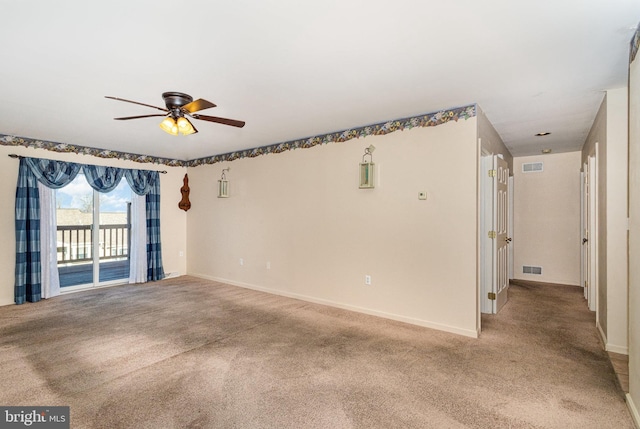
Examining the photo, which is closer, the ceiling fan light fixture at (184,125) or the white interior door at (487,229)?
the ceiling fan light fixture at (184,125)

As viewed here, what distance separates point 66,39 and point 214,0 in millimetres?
1168

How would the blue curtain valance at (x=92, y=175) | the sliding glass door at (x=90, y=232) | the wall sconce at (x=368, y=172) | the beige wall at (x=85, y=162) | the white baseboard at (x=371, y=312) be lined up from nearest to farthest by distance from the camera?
the white baseboard at (x=371, y=312) < the wall sconce at (x=368, y=172) < the beige wall at (x=85, y=162) < the blue curtain valance at (x=92, y=175) < the sliding glass door at (x=90, y=232)

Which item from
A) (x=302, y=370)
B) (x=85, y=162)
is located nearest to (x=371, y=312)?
(x=302, y=370)

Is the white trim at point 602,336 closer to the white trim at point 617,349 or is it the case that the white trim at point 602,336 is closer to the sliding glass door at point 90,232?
the white trim at point 617,349

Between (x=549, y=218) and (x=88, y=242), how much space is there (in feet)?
27.9

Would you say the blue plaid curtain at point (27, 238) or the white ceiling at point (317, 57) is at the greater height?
the white ceiling at point (317, 57)

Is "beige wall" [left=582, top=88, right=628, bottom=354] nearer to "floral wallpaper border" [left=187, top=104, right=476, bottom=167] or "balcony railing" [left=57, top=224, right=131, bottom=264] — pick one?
"floral wallpaper border" [left=187, top=104, right=476, bottom=167]

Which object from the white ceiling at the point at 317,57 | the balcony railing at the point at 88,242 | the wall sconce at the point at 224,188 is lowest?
the balcony railing at the point at 88,242

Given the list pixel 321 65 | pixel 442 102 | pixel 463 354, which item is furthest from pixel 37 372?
pixel 442 102

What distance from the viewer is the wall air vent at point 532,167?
241 inches

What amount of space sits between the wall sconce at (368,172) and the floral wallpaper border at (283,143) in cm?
22

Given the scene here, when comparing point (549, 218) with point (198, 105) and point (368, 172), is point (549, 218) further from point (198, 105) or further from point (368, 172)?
point (198, 105)

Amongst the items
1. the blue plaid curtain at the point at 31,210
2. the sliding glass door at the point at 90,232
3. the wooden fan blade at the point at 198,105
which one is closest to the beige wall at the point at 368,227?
the sliding glass door at the point at 90,232

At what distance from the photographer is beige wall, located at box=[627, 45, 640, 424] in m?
1.99
